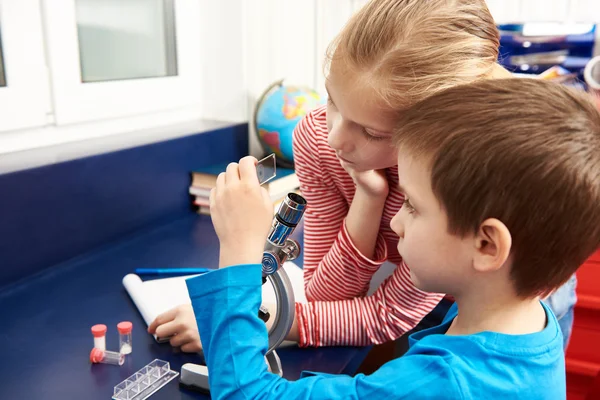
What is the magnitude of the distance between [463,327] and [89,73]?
3.60 feet

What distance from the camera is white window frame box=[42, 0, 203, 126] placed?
1.24 m

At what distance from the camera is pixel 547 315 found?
0.63 m

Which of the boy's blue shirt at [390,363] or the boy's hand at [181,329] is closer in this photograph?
the boy's blue shirt at [390,363]

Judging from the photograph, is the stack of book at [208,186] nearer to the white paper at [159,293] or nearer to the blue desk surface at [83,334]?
the blue desk surface at [83,334]

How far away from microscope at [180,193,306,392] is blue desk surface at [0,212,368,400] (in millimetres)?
27

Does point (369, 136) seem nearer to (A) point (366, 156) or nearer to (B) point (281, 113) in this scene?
(A) point (366, 156)

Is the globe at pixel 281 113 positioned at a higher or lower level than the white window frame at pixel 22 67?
lower

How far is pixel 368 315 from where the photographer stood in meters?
0.87

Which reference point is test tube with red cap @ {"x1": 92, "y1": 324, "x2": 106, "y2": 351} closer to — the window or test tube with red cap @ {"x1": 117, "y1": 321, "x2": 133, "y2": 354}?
test tube with red cap @ {"x1": 117, "y1": 321, "x2": 133, "y2": 354}

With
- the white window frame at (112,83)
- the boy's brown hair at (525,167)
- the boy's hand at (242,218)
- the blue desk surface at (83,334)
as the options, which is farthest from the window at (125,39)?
the boy's brown hair at (525,167)

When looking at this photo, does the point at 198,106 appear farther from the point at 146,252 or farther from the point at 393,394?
the point at 393,394

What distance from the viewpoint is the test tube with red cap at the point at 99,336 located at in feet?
2.55

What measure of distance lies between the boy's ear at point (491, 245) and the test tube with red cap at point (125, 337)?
0.48 meters

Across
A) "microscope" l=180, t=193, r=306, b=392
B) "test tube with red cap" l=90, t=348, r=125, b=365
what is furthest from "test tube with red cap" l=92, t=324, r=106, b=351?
"microscope" l=180, t=193, r=306, b=392
